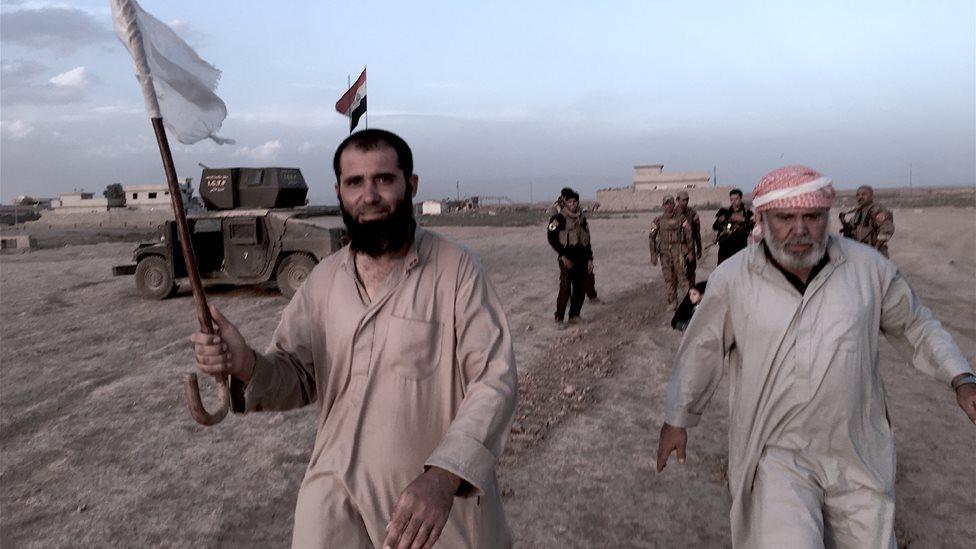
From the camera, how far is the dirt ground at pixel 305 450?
433 cm

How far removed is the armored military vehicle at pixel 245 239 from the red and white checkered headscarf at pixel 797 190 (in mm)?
10360

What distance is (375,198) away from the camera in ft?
7.74

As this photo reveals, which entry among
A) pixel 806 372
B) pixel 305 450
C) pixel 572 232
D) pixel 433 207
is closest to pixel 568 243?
pixel 572 232

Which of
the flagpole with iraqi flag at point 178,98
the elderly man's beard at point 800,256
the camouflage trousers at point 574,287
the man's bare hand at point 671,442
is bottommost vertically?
the camouflage trousers at point 574,287

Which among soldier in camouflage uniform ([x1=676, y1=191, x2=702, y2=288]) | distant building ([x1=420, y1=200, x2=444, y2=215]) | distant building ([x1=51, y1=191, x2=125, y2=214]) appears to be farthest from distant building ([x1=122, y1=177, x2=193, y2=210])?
soldier in camouflage uniform ([x1=676, y1=191, x2=702, y2=288])

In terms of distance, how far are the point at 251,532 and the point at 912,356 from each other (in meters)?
3.30

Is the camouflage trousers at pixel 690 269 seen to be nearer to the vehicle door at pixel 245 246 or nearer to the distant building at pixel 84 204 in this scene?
the vehicle door at pixel 245 246

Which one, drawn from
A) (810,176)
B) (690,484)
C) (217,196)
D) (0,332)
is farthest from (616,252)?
(810,176)

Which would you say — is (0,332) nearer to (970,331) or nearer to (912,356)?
(912,356)

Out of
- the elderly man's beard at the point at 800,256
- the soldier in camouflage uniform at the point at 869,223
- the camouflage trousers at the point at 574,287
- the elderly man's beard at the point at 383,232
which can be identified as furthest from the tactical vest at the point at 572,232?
the elderly man's beard at the point at 383,232

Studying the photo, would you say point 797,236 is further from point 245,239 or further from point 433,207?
point 433,207

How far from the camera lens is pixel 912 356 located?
2.95 metres

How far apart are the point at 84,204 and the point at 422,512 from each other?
161 feet

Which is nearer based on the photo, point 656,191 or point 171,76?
point 171,76
